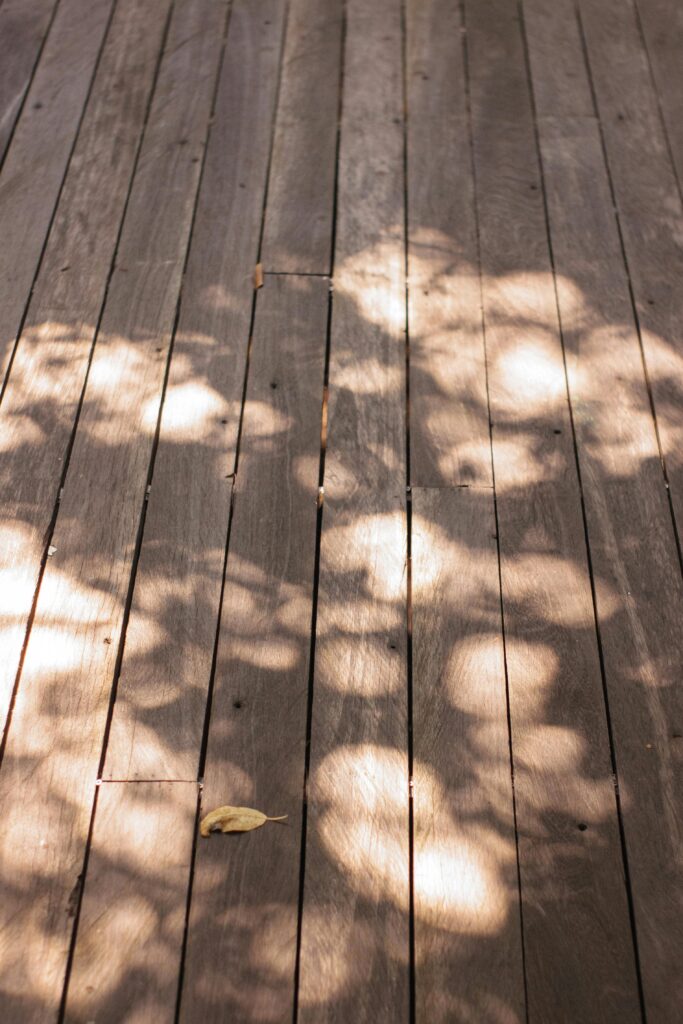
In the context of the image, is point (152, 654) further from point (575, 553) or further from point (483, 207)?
point (483, 207)

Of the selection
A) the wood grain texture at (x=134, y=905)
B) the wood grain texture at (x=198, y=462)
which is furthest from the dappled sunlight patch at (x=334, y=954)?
the wood grain texture at (x=198, y=462)

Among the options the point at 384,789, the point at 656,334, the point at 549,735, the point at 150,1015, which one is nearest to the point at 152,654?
the point at 384,789

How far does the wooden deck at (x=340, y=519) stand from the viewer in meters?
1.84

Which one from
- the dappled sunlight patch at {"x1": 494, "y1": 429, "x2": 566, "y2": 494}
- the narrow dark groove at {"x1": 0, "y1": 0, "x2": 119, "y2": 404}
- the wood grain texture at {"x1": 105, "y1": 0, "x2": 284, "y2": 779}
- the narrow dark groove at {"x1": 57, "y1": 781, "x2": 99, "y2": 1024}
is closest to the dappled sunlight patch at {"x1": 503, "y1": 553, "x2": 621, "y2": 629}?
the dappled sunlight patch at {"x1": 494, "y1": 429, "x2": 566, "y2": 494}

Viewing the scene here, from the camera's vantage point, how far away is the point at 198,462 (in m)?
2.46

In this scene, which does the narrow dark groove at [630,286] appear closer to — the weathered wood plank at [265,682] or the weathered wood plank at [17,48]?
the weathered wood plank at [265,682]

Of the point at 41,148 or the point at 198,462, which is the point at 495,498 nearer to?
the point at 198,462

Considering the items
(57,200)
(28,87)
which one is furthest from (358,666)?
(28,87)

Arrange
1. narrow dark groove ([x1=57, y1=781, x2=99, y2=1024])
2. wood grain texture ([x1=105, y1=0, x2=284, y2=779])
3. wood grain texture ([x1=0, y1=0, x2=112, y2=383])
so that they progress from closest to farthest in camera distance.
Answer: narrow dark groove ([x1=57, y1=781, x2=99, y2=1024]), wood grain texture ([x1=105, y1=0, x2=284, y2=779]), wood grain texture ([x1=0, y1=0, x2=112, y2=383])

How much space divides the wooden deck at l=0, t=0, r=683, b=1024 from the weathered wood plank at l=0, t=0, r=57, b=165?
2 cm

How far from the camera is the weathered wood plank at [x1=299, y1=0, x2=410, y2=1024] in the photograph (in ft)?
5.95

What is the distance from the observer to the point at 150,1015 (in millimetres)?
1743

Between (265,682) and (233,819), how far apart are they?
29 cm

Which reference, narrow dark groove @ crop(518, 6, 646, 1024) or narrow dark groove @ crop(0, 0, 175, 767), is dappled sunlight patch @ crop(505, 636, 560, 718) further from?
narrow dark groove @ crop(0, 0, 175, 767)
